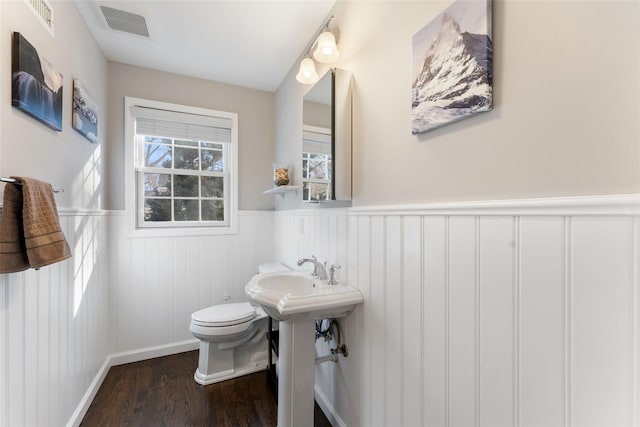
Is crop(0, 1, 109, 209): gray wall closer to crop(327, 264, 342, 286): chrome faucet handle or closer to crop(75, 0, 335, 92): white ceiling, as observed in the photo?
crop(75, 0, 335, 92): white ceiling


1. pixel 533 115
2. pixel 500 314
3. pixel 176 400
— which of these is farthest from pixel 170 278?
pixel 533 115

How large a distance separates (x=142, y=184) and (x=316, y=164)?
167 cm

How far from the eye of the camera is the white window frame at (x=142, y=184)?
2.34m

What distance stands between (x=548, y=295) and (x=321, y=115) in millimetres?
1446

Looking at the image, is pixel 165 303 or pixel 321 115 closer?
pixel 321 115

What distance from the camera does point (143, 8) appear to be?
1704mm

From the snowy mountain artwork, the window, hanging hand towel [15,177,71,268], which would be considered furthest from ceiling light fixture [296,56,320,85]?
hanging hand towel [15,177,71,268]

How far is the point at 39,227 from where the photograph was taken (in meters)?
1.06

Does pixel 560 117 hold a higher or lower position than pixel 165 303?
higher

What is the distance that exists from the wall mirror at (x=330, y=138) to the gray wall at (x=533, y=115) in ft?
0.93

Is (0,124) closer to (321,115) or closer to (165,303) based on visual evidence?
(321,115)

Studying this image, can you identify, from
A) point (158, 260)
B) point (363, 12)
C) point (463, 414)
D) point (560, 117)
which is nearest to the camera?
point (560, 117)

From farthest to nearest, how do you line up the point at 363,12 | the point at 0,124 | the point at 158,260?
the point at 158,260
the point at 363,12
the point at 0,124

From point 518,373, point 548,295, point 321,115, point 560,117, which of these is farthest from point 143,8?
point 518,373
